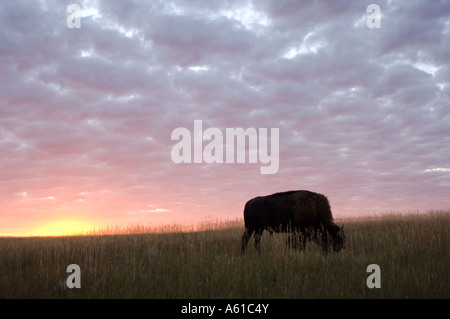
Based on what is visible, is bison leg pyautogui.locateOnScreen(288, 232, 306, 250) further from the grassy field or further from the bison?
the grassy field

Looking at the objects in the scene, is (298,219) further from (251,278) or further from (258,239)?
(251,278)

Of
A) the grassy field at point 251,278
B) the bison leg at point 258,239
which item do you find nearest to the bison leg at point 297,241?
the bison leg at point 258,239

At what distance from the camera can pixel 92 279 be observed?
25.4 feet

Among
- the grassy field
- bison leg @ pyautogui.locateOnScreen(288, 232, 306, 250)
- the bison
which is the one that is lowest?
the grassy field

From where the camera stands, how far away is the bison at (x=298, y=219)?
1243 cm

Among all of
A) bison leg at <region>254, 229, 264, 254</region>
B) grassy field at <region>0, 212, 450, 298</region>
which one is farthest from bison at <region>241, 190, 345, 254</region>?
grassy field at <region>0, 212, 450, 298</region>

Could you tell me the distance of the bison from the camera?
1243cm

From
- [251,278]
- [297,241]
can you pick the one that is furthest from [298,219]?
[251,278]

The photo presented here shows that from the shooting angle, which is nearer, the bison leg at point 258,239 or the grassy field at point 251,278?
the grassy field at point 251,278

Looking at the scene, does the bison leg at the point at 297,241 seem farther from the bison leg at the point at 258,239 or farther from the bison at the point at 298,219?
the bison leg at the point at 258,239
